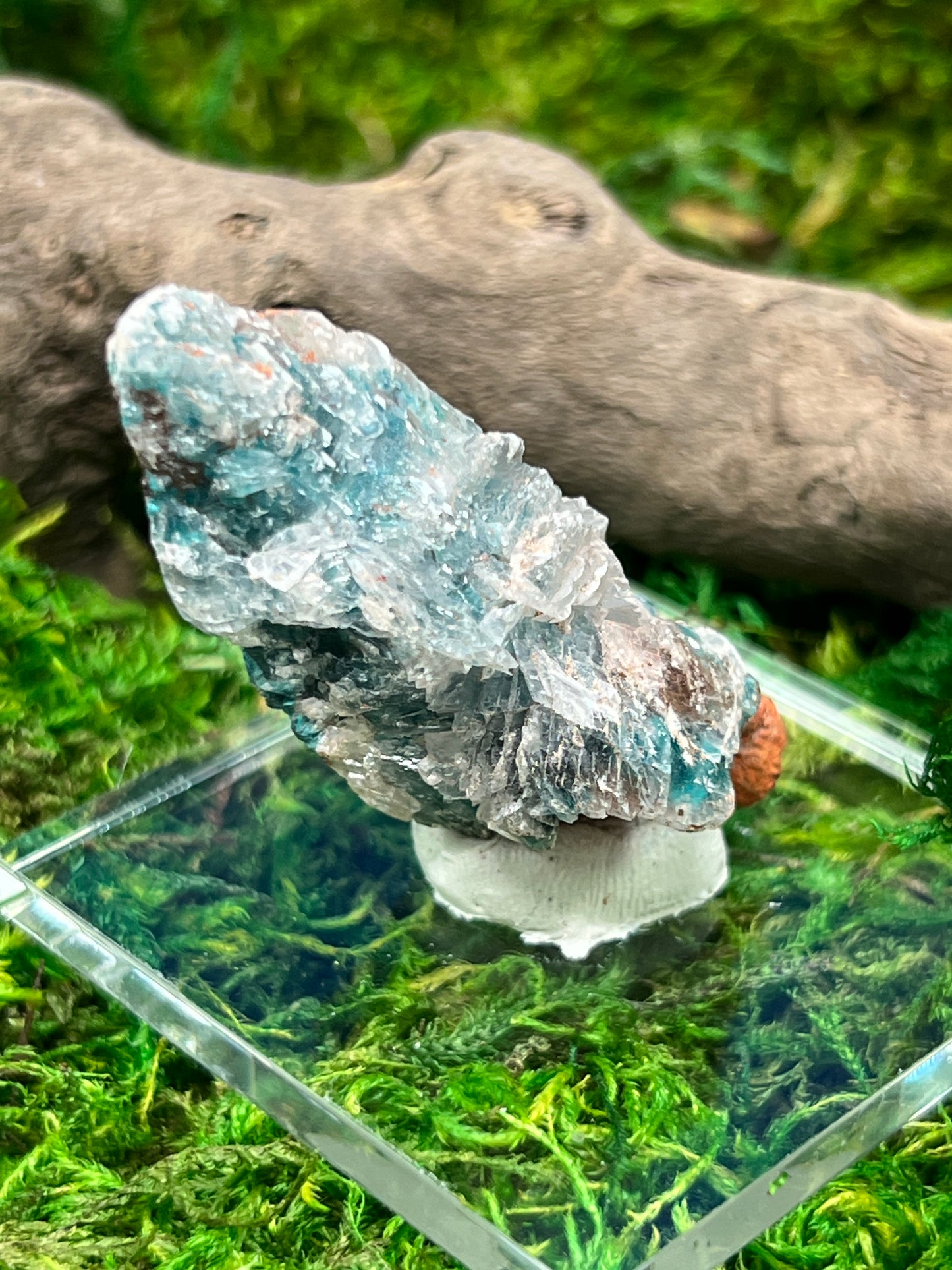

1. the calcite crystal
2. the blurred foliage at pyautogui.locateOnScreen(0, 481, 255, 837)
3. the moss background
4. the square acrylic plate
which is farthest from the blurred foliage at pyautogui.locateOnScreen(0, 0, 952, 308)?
the calcite crystal

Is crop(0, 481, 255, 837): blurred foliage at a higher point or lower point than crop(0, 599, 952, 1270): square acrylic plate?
lower

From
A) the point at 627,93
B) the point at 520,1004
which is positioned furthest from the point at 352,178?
the point at 520,1004

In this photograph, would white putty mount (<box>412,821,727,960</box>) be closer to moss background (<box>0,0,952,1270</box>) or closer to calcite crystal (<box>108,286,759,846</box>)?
calcite crystal (<box>108,286,759,846</box>)

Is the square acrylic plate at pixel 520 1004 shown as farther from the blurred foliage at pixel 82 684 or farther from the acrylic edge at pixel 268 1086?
the blurred foliage at pixel 82 684

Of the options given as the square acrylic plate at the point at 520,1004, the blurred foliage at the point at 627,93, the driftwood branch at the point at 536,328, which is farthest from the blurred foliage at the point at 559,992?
the blurred foliage at the point at 627,93

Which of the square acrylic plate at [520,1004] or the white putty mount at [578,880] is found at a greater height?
the white putty mount at [578,880]
